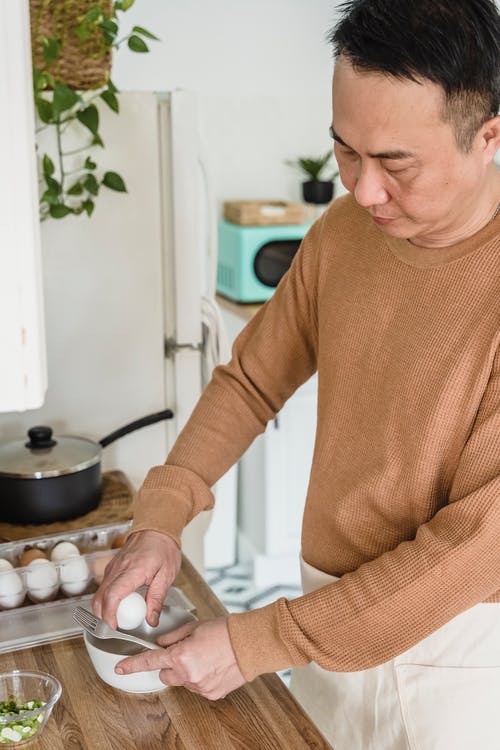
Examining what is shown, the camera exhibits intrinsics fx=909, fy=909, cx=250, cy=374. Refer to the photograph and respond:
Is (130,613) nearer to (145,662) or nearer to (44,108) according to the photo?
(145,662)

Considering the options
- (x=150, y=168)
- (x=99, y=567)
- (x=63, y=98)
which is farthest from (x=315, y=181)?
(x=99, y=567)

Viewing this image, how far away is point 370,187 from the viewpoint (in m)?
1.08

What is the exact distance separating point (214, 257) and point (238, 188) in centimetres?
130

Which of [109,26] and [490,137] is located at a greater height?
[109,26]

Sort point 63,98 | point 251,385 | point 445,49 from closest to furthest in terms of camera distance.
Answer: point 445,49, point 251,385, point 63,98

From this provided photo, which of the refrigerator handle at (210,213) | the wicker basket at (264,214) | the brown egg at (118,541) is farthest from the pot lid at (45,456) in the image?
the wicker basket at (264,214)

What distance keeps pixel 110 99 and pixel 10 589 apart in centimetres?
105

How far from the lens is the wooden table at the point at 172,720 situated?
1.10 meters

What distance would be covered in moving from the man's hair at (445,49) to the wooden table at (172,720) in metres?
0.73

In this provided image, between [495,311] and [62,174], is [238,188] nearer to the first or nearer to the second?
[62,174]

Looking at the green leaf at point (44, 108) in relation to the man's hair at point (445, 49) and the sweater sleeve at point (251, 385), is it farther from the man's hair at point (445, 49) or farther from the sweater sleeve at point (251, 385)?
the man's hair at point (445, 49)

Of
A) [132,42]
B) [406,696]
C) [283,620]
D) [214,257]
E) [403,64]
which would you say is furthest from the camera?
[214,257]

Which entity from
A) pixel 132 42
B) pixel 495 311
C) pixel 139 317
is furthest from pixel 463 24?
pixel 139 317

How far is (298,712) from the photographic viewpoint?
1.16 m
